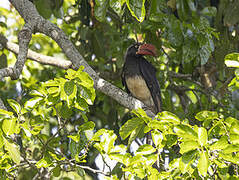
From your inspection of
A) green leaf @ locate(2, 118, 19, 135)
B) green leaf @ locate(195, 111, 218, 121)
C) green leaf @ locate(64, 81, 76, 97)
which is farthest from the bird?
green leaf @ locate(2, 118, 19, 135)

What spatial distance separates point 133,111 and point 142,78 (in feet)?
7.04

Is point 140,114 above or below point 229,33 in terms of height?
below

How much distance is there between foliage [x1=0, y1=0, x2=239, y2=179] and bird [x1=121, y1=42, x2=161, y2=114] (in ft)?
0.34

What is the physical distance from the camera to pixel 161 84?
12.7ft

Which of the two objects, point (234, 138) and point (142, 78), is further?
point (142, 78)

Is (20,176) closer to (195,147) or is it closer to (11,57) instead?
(11,57)

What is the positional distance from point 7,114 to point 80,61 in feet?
3.55

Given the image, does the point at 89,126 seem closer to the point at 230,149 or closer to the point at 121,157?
the point at 121,157

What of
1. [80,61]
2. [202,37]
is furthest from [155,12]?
[80,61]

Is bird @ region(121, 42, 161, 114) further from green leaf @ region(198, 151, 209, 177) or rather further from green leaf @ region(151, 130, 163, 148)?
green leaf @ region(198, 151, 209, 177)

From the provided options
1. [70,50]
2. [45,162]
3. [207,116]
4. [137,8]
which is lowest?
[45,162]

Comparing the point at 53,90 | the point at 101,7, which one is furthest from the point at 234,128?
the point at 101,7

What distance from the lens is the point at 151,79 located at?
4043 millimetres

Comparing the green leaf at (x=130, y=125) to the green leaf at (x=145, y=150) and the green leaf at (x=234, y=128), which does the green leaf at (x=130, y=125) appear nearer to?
the green leaf at (x=145, y=150)
